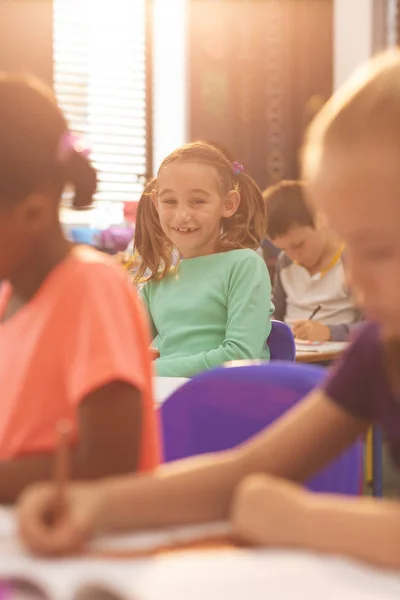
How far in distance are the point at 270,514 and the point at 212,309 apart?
63.2 inches

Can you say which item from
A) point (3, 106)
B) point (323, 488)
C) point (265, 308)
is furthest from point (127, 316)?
point (265, 308)

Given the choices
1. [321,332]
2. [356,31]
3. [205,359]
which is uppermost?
[356,31]

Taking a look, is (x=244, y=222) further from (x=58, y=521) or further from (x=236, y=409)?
(x=58, y=521)

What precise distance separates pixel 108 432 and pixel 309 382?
0.34m

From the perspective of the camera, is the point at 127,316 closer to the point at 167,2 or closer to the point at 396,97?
the point at 396,97

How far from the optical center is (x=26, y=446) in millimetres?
772

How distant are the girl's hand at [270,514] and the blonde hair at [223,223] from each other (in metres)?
1.70

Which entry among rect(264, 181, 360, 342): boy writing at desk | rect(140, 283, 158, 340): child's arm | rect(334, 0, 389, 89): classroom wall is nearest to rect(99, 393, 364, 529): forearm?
rect(140, 283, 158, 340): child's arm

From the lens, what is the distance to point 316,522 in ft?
1.85

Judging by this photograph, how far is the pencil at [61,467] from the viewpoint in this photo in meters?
0.56

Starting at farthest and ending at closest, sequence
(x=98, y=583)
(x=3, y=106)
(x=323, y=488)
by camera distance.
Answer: (x=323, y=488)
(x=3, y=106)
(x=98, y=583)

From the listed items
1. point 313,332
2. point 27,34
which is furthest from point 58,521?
point 27,34

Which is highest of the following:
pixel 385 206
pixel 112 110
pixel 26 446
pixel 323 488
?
pixel 112 110

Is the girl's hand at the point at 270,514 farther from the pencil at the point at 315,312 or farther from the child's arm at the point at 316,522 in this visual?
the pencil at the point at 315,312
